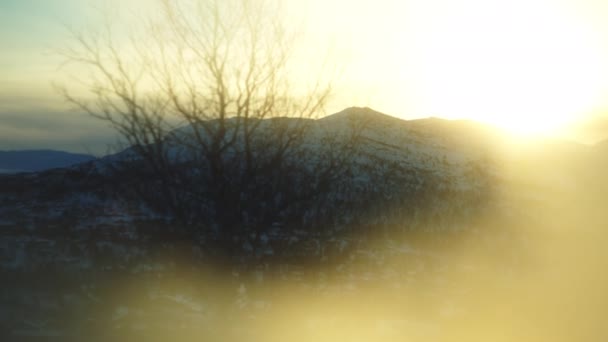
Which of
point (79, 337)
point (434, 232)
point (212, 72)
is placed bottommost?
point (79, 337)

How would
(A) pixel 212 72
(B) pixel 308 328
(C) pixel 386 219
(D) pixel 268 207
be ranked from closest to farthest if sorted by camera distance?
(A) pixel 212 72 < (D) pixel 268 207 < (B) pixel 308 328 < (C) pixel 386 219

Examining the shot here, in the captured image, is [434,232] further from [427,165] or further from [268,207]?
[268,207]

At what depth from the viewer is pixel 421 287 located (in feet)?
56.1

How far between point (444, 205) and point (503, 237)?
286 centimetres

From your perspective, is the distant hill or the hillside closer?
the hillside

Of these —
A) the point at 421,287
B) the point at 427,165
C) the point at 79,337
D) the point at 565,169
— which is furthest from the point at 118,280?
the point at 565,169

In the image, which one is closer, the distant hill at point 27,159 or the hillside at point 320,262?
the hillside at point 320,262

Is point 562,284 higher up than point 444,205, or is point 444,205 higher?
point 444,205

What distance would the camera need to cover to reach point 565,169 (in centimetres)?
3912

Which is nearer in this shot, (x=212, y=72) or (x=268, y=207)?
(x=212, y=72)

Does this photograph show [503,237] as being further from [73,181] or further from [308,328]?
[73,181]

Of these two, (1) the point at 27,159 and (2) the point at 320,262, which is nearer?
(2) the point at 320,262

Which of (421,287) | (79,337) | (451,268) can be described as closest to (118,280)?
(79,337)

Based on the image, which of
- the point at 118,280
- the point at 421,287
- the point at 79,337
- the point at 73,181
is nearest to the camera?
the point at 79,337
